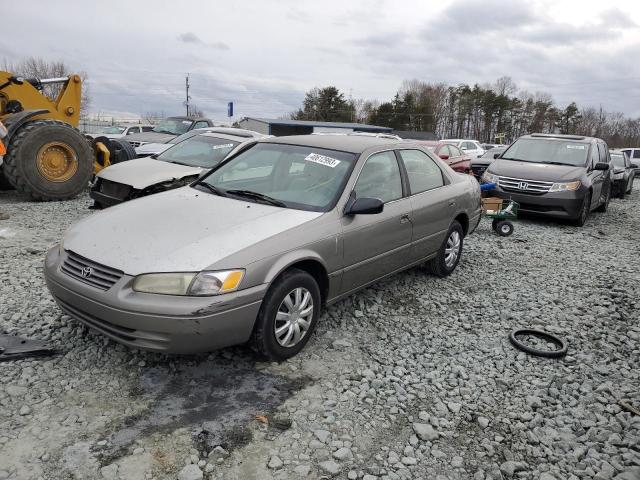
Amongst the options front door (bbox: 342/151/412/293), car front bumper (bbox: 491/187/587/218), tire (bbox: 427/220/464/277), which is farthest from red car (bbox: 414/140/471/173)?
front door (bbox: 342/151/412/293)

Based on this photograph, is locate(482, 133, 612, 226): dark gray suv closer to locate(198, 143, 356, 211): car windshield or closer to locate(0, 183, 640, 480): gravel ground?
locate(0, 183, 640, 480): gravel ground

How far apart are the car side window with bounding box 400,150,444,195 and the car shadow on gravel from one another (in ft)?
Answer: 8.24

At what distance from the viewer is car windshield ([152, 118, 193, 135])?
1480cm

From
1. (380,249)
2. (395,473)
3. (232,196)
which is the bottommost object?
(395,473)

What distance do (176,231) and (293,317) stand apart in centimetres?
105

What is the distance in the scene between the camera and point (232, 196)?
4301 mm

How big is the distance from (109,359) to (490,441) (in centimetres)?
265

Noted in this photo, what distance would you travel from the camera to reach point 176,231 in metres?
3.55

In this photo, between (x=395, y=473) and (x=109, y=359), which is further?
(x=109, y=359)

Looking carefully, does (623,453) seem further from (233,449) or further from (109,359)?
(109,359)

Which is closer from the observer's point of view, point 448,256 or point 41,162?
point 448,256

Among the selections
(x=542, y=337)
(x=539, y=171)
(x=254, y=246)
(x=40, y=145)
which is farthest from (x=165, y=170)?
(x=539, y=171)

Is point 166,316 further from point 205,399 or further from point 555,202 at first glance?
point 555,202

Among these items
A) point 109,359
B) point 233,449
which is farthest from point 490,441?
point 109,359
